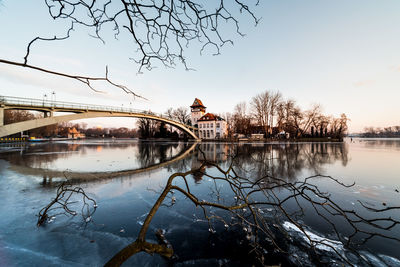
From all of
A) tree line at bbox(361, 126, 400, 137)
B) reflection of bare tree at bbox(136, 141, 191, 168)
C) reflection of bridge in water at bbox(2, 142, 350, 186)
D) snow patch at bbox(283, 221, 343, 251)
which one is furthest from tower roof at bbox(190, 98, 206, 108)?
tree line at bbox(361, 126, 400, 137)

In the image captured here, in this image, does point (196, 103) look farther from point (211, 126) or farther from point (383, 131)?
point (383, 131)

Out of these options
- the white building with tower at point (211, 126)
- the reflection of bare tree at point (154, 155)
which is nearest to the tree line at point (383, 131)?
the white building with tower at point (211, 126)

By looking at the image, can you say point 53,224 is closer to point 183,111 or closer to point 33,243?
point 33,243

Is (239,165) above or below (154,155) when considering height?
above

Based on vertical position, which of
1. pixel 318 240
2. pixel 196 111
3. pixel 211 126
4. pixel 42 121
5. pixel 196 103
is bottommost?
pixel 318 240

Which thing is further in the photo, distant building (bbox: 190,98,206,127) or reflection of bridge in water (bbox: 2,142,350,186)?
distant building (bbox: 190,98,206,127)

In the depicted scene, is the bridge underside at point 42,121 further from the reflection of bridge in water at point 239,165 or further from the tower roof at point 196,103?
the tower roof at point 196,103

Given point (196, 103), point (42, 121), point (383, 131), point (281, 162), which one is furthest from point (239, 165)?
point (383, 131)

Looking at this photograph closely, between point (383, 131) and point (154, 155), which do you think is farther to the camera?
point (383, 131)

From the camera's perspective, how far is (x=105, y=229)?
3299mm

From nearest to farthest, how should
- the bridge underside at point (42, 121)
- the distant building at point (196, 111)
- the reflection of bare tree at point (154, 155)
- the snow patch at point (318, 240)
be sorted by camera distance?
the snow patch at point (318, 240), the reflection of bare tree at point (154, 155), the bridge underside at point (42, 121), the distant building at point (196, 111)

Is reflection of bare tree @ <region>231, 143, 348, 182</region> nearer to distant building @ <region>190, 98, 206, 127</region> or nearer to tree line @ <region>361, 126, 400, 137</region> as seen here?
distant building @ <region>190, 98, 206, 127</region>

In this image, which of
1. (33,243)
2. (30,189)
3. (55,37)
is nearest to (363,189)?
(55,37)

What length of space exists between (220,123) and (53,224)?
5508 centimetres
